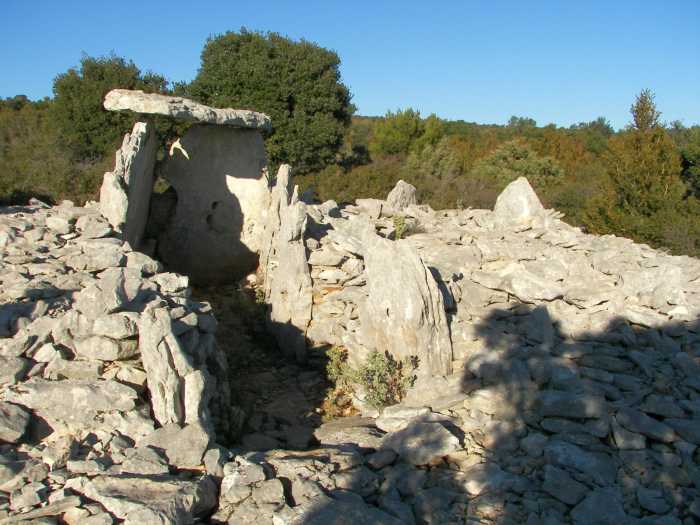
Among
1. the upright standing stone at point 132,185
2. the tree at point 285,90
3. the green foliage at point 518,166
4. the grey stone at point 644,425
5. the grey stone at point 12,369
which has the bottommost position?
the grey stone at point 644,425

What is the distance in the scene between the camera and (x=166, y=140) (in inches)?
619

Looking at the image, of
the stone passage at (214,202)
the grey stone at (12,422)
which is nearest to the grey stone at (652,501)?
the grey stone at (12,422)

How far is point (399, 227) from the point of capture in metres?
10.2

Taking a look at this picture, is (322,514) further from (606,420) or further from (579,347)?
(579,347)

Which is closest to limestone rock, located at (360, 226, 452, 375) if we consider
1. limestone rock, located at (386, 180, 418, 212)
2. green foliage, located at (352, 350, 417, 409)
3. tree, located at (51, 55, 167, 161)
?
green foliage, located at (352, 350, 417, 409)

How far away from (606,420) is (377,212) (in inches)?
289

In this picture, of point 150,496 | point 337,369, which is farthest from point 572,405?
point 150,496

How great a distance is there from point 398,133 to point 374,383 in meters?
27.5

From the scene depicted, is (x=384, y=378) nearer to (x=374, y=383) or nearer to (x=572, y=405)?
(x=374, y=383)

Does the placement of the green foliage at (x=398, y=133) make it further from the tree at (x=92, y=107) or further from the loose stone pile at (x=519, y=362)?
the loose stone pile at (x=519, y=362)

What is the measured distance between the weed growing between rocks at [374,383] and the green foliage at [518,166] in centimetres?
1821

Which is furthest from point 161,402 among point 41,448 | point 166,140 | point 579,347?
point 166,140

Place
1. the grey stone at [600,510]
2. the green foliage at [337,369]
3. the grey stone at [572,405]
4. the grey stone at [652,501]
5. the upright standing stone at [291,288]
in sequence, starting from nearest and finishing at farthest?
the grey stone at [600,510] → the grey stone at [652,501] → the grey stone at [572,405] → the green foliage at [337,369] → the upright standing stone at [291,288]

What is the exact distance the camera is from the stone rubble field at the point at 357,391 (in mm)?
3863
